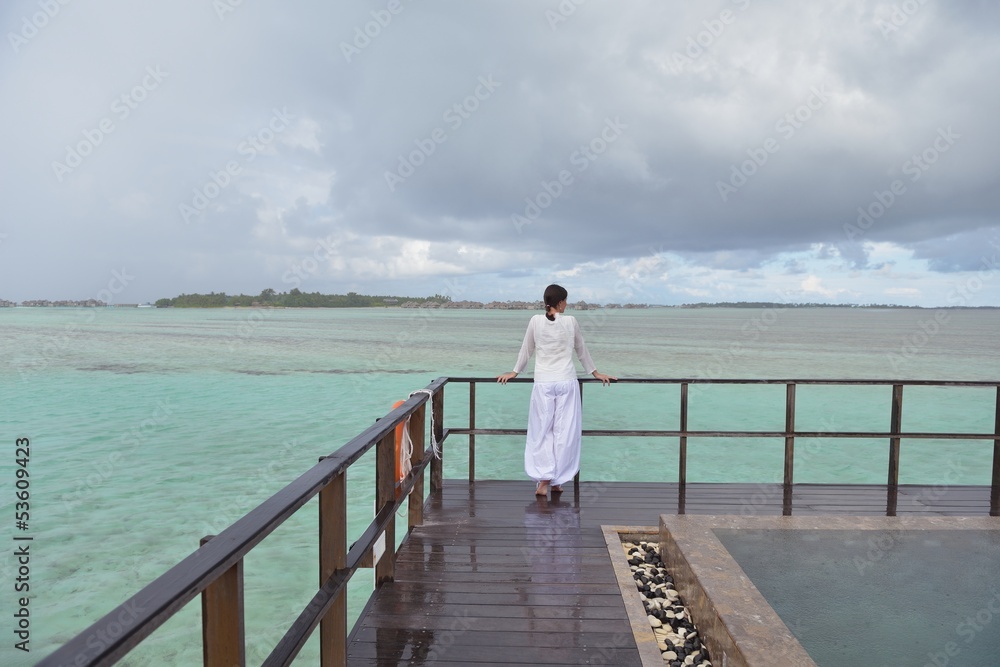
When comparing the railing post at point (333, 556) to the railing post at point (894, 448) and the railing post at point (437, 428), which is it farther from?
the railing post at point (894, 448)

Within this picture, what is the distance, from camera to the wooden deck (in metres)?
2.76

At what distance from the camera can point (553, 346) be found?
4.89 metres

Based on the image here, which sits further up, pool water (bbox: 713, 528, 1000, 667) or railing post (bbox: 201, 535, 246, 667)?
railing post (bbox: 201, 535, 246, 667)

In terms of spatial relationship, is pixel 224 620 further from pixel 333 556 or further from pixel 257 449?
pixel 257 449

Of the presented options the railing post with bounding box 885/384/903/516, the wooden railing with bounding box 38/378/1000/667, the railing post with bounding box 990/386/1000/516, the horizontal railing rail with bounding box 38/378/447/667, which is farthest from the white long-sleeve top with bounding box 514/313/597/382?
the railing post with bounding box 990/386/1000/516

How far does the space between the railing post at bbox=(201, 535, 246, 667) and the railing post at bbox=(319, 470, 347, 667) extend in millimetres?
688

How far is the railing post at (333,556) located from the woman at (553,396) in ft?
9.14

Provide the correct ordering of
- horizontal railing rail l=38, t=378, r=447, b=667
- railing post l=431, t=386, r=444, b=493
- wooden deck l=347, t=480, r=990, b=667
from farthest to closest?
railing post l=431, t=386, r=444, b=493
wooden deck l=347, t=480, r=990, b=667
horizontal railing rail l=38, t=378, r=447, b=667

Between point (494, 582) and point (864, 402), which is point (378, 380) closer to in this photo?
point (864, 402)

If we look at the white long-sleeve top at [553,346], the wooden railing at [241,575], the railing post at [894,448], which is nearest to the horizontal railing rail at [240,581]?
the wooden railing at [241,575]

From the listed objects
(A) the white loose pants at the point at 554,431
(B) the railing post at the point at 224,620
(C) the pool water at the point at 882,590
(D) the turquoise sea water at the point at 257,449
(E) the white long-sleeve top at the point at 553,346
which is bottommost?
(D) the turquoise sea water at the point at 257,449

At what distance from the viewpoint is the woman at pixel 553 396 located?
4.88 metres

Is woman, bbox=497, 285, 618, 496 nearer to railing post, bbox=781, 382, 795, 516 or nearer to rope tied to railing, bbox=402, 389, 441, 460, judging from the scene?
rope tied to railing, bbox=402, 389, 441, 460

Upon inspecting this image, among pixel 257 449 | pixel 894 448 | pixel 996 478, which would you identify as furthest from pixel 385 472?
pixel 257 449
